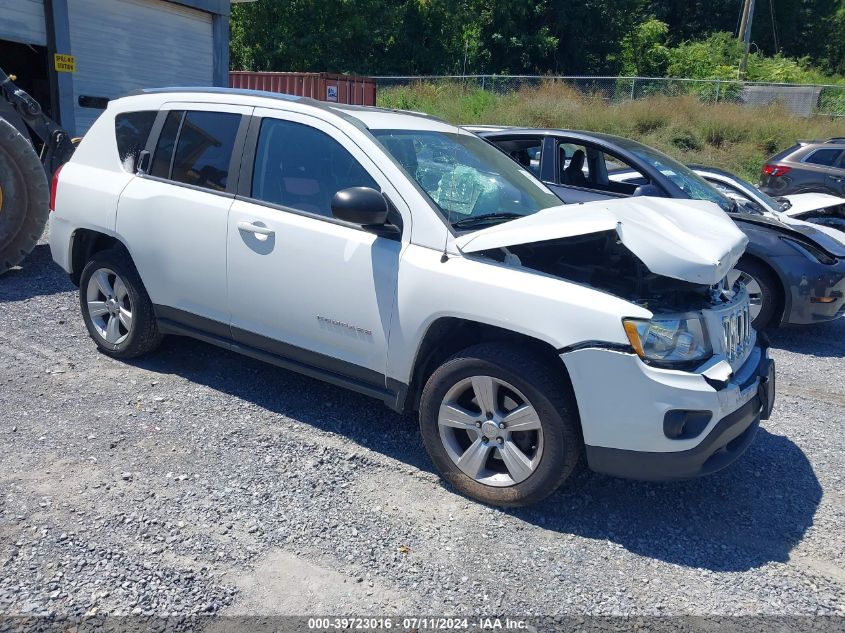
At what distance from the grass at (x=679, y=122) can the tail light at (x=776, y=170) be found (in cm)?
633

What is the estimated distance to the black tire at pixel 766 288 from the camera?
6660mm

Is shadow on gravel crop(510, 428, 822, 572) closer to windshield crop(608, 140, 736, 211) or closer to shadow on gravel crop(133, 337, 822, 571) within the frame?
shadow on gravel crop(133, 337, 822, 571)

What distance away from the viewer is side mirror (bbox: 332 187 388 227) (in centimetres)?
362

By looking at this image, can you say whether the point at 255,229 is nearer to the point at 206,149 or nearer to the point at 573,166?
the point at 206,149

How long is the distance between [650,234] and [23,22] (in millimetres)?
11354

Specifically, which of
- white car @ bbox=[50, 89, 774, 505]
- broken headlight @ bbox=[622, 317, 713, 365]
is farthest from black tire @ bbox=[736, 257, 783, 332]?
broken headlight @ bbox=[622, 317, 713, 365]

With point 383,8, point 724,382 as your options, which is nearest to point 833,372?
point 724,382

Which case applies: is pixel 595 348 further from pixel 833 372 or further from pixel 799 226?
pixel 799 226

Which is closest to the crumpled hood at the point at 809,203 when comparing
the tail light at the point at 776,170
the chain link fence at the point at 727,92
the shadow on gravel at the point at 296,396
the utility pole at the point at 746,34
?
the tail light at the point at 776,170

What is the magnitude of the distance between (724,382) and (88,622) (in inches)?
108

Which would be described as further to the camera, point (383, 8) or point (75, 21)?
point (383, 8)

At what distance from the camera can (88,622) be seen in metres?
2.71

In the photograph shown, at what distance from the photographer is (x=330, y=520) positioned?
3445mm

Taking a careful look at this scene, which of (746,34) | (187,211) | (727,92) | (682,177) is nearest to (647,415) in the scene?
(187,211)
